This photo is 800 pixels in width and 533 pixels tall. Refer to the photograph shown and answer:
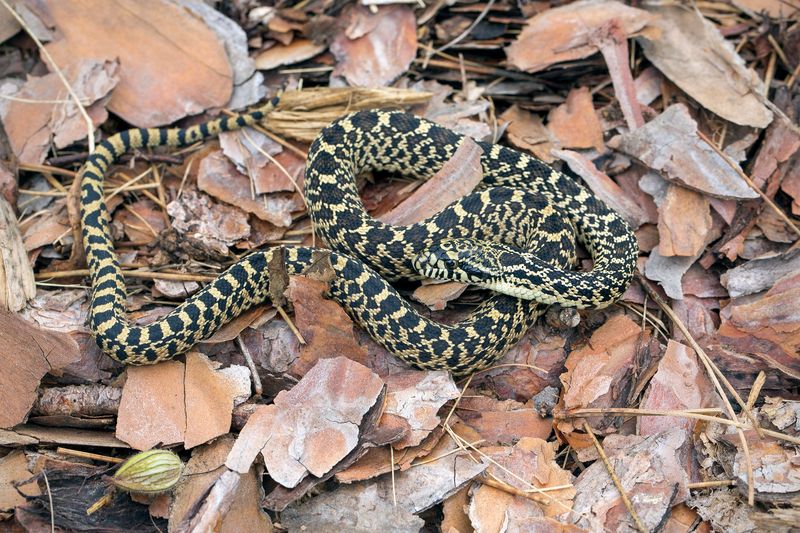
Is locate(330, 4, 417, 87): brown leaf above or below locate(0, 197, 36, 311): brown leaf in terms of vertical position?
above

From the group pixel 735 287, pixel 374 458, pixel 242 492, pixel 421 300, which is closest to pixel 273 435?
pixel 242 492

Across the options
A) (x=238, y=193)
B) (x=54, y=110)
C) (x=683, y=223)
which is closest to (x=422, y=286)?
(x=238, y=193)

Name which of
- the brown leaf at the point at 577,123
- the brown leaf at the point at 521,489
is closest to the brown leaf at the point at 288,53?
the brown leaf at the point at 577,123

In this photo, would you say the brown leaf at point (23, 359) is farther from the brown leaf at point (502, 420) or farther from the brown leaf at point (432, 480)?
the brown leaf at point (502, 420)

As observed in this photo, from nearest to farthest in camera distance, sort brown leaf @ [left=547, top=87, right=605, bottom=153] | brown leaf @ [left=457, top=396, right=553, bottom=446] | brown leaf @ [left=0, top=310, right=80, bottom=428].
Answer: brown leaf @ [left=0, top=310, right=80, bottom=428] → brown leaf @ [left=457, top=396, right=553, bottom=446] → brown leaf @ [left=547, top=87, right=605, bottom=153]

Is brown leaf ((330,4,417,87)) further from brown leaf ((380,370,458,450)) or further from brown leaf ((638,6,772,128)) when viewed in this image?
brown leaf ((380,370,458,450))

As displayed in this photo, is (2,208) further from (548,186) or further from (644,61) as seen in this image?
(644,61)

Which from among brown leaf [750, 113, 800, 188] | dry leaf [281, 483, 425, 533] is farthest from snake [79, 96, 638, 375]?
brown leaf [750, 113, 800, 188]
